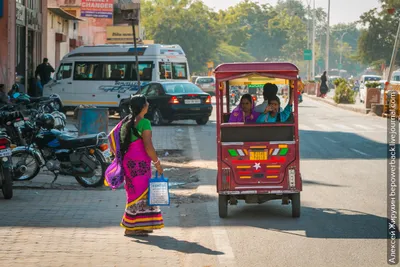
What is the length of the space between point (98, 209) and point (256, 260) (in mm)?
3894

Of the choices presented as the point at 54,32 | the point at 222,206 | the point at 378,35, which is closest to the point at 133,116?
the point at 222,206

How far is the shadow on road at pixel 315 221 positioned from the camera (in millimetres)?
9789

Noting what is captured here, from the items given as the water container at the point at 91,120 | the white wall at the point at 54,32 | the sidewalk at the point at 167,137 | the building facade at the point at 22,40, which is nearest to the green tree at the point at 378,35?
the white wall at the point at 54,32

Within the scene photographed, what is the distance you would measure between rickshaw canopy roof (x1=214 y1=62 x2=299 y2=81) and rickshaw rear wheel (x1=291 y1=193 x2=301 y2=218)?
143cm

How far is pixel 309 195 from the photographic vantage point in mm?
13039

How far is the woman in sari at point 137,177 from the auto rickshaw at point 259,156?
133cm

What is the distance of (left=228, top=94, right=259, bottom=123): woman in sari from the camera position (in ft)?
37.6

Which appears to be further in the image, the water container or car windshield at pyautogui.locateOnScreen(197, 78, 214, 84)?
car windshield at pyautogui.locateOnScreen(197, 78, 214, 84)

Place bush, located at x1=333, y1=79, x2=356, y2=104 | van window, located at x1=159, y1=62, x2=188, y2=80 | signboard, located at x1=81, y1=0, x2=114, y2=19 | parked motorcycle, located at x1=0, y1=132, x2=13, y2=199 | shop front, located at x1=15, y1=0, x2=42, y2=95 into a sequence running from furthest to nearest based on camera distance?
bush, located at x1=333, y1=79, x2=356, y2=104 → signboard, located at x1=81, y1=0, x2=114, y2=19 → van window, located at x1=159, y1=62, x2=188, y2=80 → shop front, located at x1=15, y1=0, x2=42, y2=95 → parked motorcycle, located at x1=0, y1=132, x2=13, y2=199

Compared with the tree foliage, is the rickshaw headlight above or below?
below

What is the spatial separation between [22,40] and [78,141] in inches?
802

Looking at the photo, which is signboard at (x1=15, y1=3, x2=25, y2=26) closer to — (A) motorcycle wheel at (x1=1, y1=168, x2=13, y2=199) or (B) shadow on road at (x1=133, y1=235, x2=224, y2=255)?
(A) motorcycle wheel at (x1=1, y1=168, x2=13, y2=199)

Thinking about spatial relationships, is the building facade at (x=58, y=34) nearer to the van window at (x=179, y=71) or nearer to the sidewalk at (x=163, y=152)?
the van window at (x=179, y=71)

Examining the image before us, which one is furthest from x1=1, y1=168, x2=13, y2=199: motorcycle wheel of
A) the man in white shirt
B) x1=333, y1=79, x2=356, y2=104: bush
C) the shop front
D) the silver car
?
the silver car
